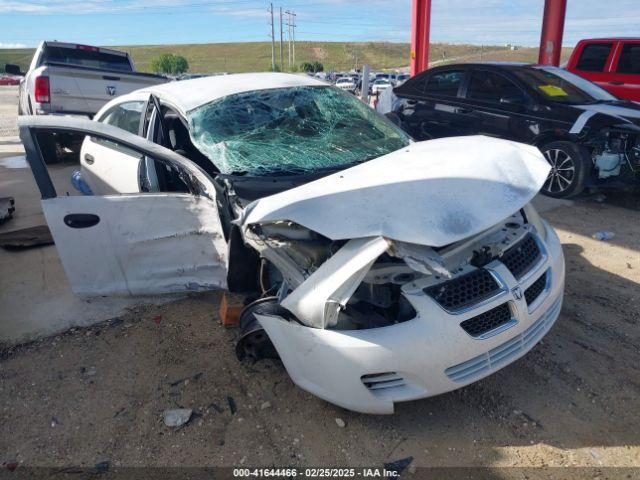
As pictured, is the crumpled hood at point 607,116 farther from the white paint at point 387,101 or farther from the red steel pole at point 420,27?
the red steel pole at point 420,27

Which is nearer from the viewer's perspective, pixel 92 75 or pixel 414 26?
pixel 92 75

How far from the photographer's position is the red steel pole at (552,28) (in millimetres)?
11258

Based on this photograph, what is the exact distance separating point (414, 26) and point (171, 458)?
1336 cm

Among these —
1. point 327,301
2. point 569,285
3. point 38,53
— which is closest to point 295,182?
point 327,301

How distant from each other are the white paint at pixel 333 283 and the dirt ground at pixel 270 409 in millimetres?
622

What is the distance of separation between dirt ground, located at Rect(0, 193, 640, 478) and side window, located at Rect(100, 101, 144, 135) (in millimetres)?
1767

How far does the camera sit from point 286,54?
110 meters

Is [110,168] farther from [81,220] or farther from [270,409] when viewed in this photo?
[270,409]

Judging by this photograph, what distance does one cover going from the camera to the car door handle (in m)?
3.08

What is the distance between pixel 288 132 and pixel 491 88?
4.10 m

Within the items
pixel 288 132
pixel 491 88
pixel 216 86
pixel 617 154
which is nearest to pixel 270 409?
pixel 288 132

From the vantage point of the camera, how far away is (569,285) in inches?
145

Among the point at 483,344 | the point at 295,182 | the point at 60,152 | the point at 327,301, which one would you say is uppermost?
the point at 295,182

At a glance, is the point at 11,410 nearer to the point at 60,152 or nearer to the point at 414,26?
the point at 60,152
